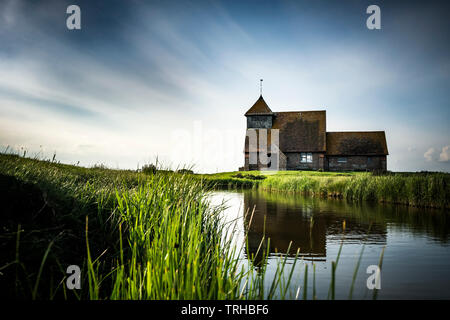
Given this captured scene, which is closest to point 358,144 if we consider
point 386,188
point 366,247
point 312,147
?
point 312,147

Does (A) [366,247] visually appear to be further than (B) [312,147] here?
No

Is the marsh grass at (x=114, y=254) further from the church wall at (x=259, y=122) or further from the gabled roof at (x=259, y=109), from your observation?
the church wall at (x=259, y=122)

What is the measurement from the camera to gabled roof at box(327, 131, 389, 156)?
39.8m

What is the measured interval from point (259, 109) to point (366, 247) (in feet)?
134

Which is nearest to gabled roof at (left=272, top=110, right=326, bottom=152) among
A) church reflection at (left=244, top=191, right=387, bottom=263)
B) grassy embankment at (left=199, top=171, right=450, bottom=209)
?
grassy embankment at (left=199, top=171, right=450, bottom=209)

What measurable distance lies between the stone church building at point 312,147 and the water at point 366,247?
30785 mm

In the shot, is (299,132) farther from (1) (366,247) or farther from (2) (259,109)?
(1) (366,247)

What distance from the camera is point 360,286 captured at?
12.7 feet

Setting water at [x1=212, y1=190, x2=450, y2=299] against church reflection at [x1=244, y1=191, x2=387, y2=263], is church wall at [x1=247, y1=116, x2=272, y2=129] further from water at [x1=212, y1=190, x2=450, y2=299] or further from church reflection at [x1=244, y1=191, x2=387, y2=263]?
church reflection at [x1=244, y1=191, x2=387, y2=263]

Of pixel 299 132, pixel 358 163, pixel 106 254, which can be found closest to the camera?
pixel 106 254

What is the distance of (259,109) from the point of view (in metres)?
45.1

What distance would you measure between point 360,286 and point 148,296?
129 inches

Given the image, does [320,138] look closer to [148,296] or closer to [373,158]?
[373,158]
